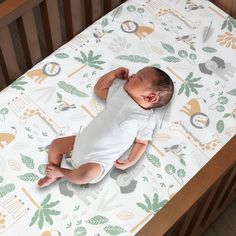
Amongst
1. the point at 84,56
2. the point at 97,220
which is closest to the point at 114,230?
the point at 97,220

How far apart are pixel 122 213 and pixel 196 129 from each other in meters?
0.29

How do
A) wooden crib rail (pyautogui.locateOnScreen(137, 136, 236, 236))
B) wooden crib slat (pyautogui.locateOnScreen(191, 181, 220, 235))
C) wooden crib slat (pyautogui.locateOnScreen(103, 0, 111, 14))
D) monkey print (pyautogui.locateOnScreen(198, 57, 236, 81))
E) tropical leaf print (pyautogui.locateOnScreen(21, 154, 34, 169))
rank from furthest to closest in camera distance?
wooden crib slat (pyautogui.locateOnScreen(103, 0, 111, 14)) < monkey print (pyautogui.locateOnScreen(198, 57, 236, 81)) < tropical leaf print (pyautogui.locateOnScreen(21, 154, 34, 169)) < wooden crib slat (pyautogui.locateOnScreen(191, 181, 220, 235)) < wooden crib rail (pyautogui.locateOnScreen(137, 136, 236, 236))

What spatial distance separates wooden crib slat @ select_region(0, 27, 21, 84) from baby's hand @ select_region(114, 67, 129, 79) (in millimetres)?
280

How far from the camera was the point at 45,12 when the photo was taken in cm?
123

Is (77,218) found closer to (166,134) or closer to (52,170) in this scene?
(52,170)

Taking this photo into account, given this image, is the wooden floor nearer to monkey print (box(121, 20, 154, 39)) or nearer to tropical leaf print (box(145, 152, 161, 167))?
tropical leaf print (box(145, 152, 161, 167))

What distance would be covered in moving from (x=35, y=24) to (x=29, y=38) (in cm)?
6

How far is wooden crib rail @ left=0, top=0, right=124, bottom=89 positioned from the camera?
3.71 feet

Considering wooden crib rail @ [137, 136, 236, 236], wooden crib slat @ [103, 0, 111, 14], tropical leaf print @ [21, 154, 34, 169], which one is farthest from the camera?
wooden crib slat @ [103, 0, 111, 14]

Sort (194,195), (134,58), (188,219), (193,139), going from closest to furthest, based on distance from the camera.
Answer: (194,195) → (188,219) → (193,139) → (134,58)

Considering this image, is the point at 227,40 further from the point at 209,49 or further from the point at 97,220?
the point at 97,220

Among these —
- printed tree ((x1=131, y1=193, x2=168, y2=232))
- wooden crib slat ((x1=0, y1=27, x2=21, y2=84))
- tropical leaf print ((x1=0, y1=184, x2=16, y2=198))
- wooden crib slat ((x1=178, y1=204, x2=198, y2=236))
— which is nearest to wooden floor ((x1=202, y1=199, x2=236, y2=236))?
wooden crib slat ((x1=178, y1=204, x2=198, y2=236))

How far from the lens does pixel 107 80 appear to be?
1.21m

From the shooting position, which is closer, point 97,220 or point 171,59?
point 97,220
